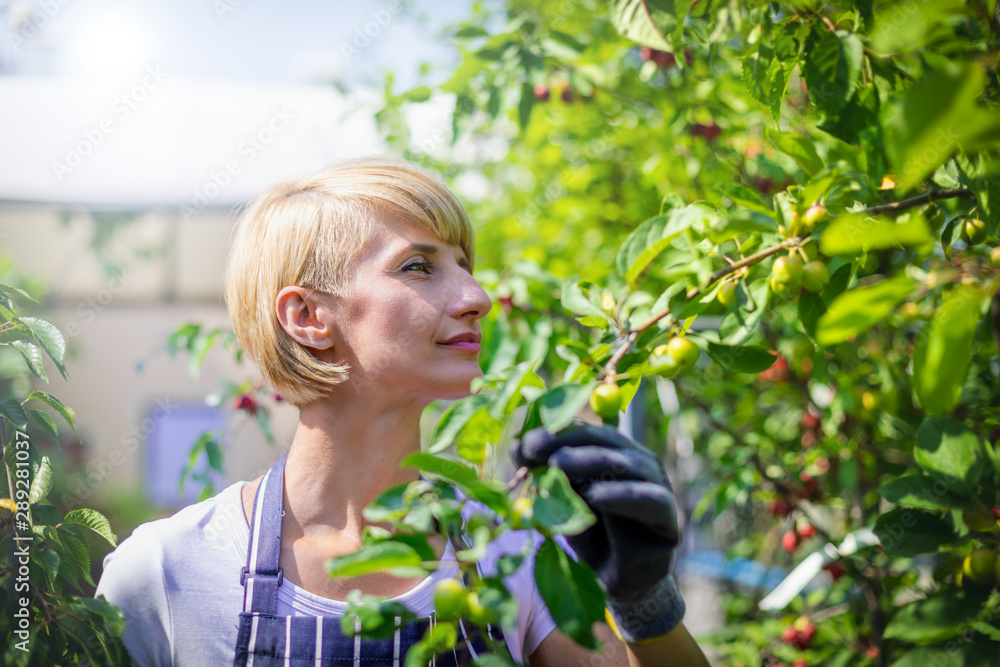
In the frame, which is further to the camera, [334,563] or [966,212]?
[966,212]

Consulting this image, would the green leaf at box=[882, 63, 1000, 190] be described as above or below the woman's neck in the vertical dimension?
above

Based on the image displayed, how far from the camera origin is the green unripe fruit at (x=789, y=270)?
2.68 feet

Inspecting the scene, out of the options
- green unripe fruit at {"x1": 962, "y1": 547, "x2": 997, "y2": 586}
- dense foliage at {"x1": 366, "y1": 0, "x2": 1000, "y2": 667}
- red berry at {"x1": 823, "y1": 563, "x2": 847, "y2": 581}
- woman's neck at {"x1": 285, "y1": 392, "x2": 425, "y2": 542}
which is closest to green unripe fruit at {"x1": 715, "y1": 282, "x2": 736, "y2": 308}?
dense foliage at {"x1": 366, "y1": 0, "x2": 1000, "y2": 667}

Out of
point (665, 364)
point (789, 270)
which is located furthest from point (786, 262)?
point (665, 364)

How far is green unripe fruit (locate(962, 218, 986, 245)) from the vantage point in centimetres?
91

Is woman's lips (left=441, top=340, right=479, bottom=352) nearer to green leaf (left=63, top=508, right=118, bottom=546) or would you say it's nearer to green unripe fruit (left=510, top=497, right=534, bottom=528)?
green unripe fruit (left=510, top=497, right=534, bottom=528)

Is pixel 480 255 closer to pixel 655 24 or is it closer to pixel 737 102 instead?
pixel 737 102

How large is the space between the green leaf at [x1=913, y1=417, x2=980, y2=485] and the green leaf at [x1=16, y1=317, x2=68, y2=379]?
1.22 metres

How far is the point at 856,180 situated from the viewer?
871 millimetres

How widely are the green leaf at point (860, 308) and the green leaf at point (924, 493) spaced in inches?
16.7

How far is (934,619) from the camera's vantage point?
79cm

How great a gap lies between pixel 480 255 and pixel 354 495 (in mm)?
1690

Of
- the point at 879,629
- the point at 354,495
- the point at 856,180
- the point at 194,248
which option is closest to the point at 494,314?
the point at 354,495

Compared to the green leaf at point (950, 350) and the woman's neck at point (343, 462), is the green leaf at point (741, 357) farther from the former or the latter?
the woman's neck at point (343, 462)
